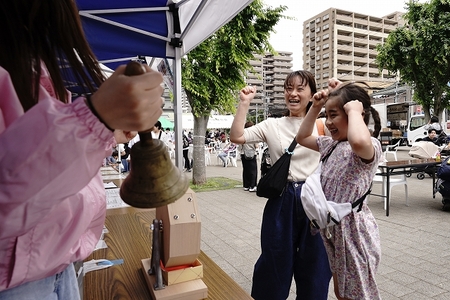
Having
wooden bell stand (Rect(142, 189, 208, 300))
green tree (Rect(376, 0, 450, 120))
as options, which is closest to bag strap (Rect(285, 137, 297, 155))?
wooden bell stand (Rect(142, 189, 208, 300))

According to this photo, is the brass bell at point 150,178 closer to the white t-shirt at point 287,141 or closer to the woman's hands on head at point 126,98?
the woman's hands on head at point 126,98

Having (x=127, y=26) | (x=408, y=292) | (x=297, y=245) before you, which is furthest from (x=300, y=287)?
(x=127, y=26)

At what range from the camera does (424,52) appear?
1495 cm

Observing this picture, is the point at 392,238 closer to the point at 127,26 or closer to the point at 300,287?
the point at 300,287

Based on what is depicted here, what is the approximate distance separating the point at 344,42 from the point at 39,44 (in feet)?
284

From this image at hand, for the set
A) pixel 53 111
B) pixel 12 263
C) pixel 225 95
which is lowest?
pixel 12 263

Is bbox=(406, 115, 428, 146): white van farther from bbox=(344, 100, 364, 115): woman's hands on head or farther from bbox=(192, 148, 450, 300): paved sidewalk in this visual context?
bbox=(344, 100, 364, 115): woman's hands on head

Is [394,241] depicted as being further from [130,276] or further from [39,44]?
[39,44]

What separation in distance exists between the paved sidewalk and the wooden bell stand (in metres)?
2.04

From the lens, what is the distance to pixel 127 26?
10.0ft

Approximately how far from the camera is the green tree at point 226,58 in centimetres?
753

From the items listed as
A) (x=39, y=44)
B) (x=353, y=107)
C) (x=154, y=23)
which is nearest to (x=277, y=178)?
(x=353, y=107)

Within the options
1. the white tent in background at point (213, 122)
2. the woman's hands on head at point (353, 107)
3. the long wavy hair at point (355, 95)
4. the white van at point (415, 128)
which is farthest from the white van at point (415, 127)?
the woman's hands on head at point (353, 107)

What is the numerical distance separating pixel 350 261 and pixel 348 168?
52 cm
